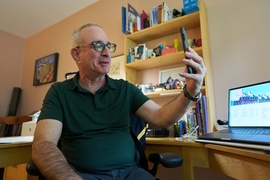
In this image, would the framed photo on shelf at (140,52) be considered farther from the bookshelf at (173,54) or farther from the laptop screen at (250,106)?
the laptop screen at (250,106)

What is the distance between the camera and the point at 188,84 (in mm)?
830

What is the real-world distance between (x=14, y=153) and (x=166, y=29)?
150 centimetres

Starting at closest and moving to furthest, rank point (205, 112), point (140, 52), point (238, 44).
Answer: point (205, 112) → point (238, 44) → point (140, 52)

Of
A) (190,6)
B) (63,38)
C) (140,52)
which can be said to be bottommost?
(140,52)

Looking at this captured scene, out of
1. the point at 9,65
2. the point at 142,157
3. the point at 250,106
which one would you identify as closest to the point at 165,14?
the point at 250,106

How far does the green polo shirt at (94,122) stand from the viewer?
0.83m

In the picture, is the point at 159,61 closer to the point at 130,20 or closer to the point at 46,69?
the point at 130,20

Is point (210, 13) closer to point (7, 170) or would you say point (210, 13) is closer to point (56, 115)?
point (56, 115)

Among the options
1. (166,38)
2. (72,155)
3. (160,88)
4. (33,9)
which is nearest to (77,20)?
(33,9)

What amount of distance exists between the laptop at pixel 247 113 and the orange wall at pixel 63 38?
110 cm

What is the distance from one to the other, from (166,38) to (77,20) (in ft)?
5.27

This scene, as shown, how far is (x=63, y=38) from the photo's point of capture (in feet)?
9.47

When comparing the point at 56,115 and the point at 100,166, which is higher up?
the point at 56,115

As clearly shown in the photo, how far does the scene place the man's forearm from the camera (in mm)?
632
